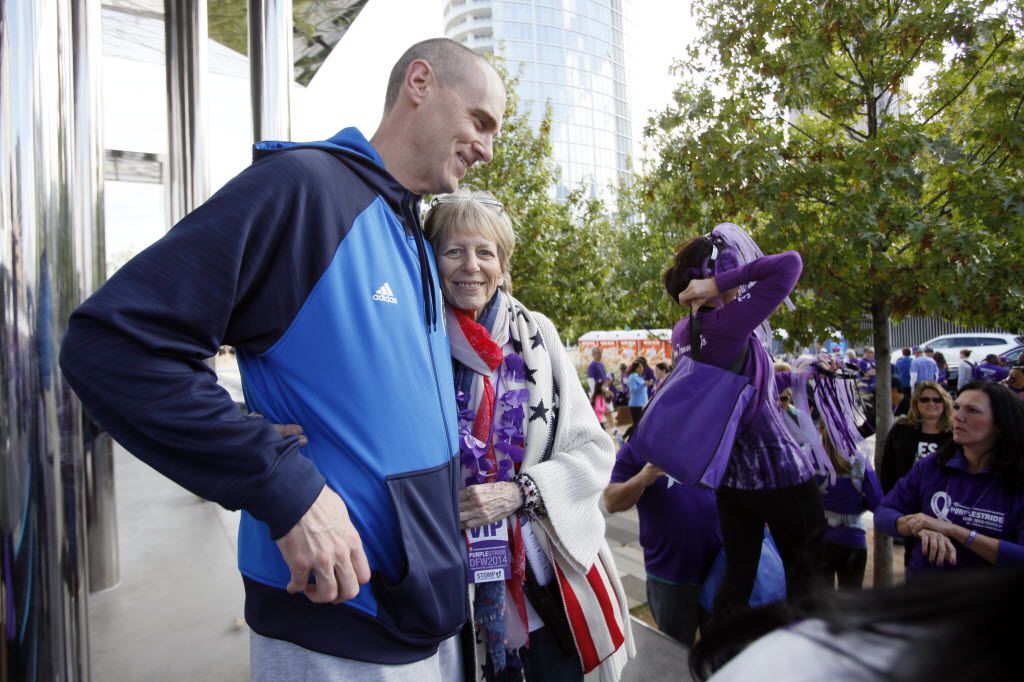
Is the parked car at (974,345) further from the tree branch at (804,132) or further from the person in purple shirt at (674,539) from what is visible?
the person in purple shirt at (674,539)

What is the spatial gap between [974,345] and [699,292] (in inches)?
988

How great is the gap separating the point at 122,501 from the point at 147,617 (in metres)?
2.95

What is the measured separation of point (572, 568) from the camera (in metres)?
1.75

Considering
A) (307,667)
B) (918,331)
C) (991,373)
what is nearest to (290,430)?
(307,667)

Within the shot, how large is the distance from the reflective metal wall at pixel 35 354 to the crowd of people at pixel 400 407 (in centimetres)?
70

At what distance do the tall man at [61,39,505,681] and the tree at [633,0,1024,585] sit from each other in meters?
3.73

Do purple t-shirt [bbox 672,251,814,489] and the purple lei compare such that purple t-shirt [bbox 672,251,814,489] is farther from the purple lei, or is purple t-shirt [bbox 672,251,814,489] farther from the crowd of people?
the purple lei

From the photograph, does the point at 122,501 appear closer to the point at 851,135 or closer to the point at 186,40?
the point at 186,40

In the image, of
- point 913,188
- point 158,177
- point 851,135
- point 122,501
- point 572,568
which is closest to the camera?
point 572,568

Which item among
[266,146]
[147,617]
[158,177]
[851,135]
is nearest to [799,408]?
[851,135]

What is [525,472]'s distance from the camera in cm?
170

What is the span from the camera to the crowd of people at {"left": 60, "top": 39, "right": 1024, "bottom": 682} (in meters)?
0.95

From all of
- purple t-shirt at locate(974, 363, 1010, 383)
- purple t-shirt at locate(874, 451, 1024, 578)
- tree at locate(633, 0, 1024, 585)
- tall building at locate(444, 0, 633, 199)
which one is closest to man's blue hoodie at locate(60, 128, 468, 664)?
purple t-shirt at locate(874, 451, 1024, 578)

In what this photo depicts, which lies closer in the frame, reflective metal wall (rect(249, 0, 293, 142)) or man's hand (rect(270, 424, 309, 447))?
man's hand (rect(270, 424, 309, 447))
